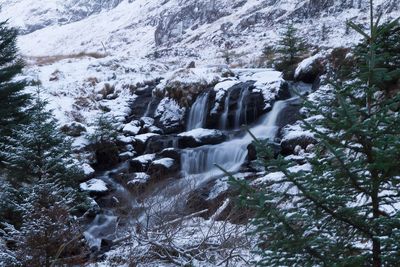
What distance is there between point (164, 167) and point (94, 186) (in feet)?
7.47

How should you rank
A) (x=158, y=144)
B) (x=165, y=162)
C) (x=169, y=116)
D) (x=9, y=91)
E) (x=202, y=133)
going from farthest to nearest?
(x=169, y=116)
(x=158, y=144)
(x=202, y=133)
(x=165, y=162)
(x=9, y=91)

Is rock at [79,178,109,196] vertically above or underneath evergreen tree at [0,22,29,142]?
underneath

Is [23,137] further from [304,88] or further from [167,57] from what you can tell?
[167,57]

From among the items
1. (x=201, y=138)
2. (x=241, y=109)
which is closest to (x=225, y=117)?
(x=241, y=109)

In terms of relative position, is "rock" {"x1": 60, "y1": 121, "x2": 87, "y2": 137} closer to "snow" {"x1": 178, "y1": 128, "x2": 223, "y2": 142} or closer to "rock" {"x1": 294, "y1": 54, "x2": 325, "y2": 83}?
"snow" {"x1": 178, "y1": 128, "x2": 223, "y2": 142}

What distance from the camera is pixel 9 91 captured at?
12.4 m

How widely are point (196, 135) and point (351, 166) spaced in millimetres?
12813

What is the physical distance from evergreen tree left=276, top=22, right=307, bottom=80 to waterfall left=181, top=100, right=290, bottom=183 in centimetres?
458

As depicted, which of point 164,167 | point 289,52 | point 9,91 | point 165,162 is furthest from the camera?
point 289,52

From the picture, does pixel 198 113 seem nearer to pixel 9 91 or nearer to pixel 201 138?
pixel 201 138

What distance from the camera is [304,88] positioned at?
54.9 ft

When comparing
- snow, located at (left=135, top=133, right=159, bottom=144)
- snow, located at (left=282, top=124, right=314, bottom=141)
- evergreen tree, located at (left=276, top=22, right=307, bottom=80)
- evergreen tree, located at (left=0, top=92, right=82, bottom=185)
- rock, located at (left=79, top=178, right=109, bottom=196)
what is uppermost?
evergreen tree, located at (left=276, top=22, right=307, bottom=80)

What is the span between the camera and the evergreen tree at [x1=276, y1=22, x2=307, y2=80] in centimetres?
1839

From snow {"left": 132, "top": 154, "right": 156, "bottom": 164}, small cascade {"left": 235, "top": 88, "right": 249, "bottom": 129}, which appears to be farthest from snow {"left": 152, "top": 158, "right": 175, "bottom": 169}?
small cascade {"left": 235, "top": 88, "right": 249, "bottom": 129}
